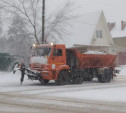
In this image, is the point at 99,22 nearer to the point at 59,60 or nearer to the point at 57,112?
the point at 59,60

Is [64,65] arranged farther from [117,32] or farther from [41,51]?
[117,32]

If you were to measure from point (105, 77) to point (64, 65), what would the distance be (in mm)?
4190

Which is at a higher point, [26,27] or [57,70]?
[26,27]

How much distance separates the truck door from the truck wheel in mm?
569

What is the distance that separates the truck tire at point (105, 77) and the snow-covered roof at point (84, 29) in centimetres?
1860

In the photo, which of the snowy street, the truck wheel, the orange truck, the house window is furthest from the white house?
the snowy street

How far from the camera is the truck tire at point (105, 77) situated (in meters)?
24.2

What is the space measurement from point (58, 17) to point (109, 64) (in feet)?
28.6

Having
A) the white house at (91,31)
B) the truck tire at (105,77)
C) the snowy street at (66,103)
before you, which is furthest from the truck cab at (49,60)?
the white house at (91,31)

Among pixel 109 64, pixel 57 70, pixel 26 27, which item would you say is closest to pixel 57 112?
pixel 57 70

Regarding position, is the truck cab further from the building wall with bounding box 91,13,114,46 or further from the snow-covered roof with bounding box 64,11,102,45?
the building wall with bounding box 91,13,114,46

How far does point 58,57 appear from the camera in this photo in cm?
2125

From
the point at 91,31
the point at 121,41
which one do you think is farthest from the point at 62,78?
the point at 121,41

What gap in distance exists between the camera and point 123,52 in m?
51.0
